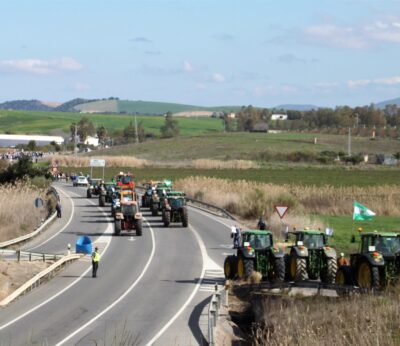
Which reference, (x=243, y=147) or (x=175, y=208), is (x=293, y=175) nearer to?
(x=175, y=208)

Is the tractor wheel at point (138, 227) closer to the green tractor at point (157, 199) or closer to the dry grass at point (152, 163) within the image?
the green tractor at point (157, 199)

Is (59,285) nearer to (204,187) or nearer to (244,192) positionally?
(244,192)

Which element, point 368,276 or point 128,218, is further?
point 128,218

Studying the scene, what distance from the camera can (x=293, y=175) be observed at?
10356 centimetres

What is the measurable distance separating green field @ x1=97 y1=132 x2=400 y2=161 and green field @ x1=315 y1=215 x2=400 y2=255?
86.6m

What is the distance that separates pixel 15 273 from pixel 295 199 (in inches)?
1182

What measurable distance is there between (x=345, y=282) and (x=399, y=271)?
5.26 ft

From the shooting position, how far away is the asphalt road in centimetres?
2308

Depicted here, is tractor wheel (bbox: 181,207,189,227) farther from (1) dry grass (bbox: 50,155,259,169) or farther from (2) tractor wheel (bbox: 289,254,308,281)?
(1) dry grass (bbox: 50,155,259,169)

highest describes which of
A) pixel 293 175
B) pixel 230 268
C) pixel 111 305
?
pixel 230 268

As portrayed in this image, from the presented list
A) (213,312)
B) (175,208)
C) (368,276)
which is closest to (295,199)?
(175,208)

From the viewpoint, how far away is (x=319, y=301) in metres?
25.3

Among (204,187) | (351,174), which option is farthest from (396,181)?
(204,187)

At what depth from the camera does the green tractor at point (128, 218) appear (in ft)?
157
